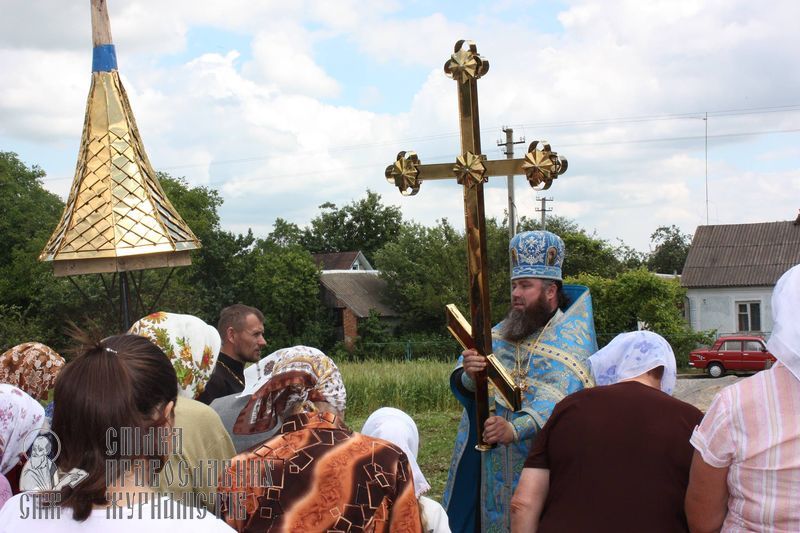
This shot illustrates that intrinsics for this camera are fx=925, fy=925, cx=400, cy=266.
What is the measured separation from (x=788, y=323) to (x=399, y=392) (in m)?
13.6

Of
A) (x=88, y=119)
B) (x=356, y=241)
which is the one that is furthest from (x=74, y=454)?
(x=356, y=241)

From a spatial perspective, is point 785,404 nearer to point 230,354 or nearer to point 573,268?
point 230,354

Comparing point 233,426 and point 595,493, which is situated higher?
point 233,426

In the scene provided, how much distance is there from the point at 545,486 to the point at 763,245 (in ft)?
128

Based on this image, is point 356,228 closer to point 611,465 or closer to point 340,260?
point 340,260

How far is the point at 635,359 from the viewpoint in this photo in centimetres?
320

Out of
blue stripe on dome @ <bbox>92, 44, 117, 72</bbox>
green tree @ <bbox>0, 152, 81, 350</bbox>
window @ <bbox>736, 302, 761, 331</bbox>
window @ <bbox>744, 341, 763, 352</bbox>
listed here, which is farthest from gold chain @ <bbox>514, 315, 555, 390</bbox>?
window @ <bbox>736, 302, 761, 331</bbox>

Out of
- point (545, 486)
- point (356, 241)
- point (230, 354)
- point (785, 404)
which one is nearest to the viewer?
point (785, 404)

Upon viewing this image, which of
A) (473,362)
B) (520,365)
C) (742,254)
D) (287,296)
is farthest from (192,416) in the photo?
(742,254)

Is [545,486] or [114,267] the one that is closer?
[545,486]

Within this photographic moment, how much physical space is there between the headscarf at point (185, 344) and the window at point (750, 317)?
36760mm

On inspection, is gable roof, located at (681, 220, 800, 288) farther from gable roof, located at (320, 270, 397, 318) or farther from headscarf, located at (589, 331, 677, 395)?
headscarf, located at (589, 331, 677, 395)

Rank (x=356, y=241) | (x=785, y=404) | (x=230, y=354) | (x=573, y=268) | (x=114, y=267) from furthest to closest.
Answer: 1. (x=356, y=241)
2. (x=573, y=268)
3. (x=114, y=267)
4. (x=230, y=354)
5. (x=785, y=404)

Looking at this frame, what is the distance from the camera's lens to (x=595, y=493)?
9.71 ft
